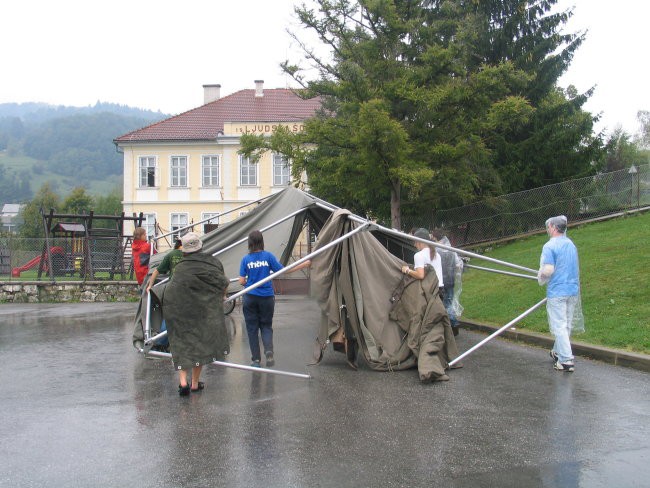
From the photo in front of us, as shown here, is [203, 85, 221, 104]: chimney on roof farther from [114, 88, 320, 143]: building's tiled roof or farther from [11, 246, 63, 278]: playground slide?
[11, 246, 63, 278]: playground slide

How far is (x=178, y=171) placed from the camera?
43.9m

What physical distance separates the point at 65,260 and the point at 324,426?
64.0 ft

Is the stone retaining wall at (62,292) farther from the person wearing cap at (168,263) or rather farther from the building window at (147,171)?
the building window at (147,171)

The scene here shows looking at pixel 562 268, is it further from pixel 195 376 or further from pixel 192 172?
pixel 192 172

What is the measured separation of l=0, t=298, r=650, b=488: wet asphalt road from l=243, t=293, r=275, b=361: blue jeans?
46 centimetres

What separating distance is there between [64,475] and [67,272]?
63.7 feet

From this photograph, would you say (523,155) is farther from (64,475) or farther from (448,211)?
(64,475)

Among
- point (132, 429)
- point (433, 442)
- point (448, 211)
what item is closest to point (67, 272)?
point (448, 211)

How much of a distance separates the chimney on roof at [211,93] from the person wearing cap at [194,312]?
1688 inches

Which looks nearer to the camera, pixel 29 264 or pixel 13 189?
pixel 29 264

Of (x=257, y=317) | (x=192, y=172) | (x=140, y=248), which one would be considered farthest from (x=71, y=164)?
(x=257, y=317)

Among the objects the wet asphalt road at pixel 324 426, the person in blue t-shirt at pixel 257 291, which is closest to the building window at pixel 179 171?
the wet asphalt road at pixel 324 426

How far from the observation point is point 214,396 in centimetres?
715

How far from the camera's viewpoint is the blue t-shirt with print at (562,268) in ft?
27.2
